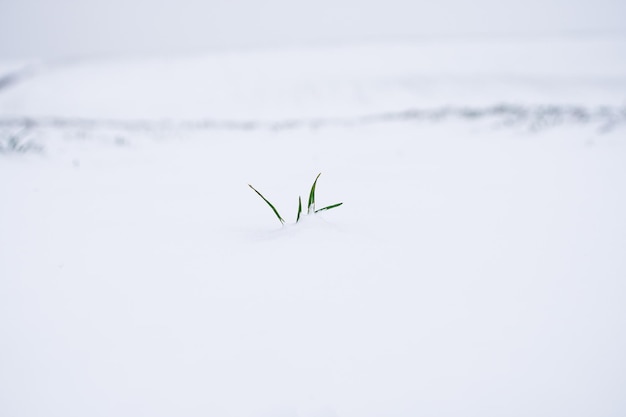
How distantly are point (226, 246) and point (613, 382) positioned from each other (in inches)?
37.2

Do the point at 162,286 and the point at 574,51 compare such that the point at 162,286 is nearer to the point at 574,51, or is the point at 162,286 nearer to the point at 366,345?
the point at 366,345

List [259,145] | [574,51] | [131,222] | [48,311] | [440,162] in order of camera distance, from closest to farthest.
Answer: [48,311] < [131,222] < [440,162] < [259,145] < [574,51]

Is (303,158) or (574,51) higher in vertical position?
(574,51)

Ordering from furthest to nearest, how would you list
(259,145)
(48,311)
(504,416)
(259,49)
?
(259,49), (259,145), (48,311), (504,416)

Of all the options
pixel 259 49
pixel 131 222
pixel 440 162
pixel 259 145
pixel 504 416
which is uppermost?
pixel 259 49

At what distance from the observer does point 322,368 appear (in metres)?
0.70

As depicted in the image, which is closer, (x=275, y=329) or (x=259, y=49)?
(x=275, y=329)

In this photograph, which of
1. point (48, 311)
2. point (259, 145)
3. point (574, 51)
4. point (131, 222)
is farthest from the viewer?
point (574, 51)

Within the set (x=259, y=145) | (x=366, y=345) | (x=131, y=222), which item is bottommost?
(x=366, y=345)

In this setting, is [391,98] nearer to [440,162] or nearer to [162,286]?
[440,162]

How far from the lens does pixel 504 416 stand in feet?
2.07

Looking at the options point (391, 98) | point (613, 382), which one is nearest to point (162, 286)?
point (613, 382)

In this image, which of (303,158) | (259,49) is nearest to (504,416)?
(303,158)

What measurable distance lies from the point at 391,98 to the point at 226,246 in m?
16.9
